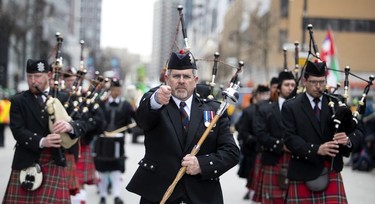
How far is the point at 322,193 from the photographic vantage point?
5301 mm

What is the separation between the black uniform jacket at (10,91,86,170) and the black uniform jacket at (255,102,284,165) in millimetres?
2468

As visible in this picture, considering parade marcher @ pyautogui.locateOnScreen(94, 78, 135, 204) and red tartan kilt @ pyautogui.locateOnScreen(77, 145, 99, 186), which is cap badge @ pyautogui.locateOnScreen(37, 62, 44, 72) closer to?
red tartan kilt @ pyautogui.locateOnScreen(77, 145, 99, 186)

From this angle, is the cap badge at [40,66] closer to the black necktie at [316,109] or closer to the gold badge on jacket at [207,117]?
the gold badge on jacket at [207,117]

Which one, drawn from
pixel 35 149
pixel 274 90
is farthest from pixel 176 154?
pixel 274 90

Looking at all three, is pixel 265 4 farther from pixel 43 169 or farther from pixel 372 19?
pixel 43 169

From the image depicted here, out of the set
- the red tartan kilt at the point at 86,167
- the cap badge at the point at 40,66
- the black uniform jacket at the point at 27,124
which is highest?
the cap badge at the point at 40,66

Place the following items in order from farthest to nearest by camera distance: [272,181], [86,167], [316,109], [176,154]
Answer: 1. [86,167]
2. [272,181]
3. [316,109]
4. [176,154]

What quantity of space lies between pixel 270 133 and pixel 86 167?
→ 9.42 feet

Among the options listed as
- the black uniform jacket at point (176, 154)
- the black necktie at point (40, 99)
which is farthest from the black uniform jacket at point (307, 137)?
the black necktie at point (40, 99)

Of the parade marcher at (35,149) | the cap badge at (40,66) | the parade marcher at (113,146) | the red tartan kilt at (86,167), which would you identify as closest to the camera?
the parade marcher at (35,149)

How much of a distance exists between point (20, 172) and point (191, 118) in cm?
226

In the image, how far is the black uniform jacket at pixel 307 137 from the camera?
17.2ft

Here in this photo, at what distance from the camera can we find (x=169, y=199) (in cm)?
401

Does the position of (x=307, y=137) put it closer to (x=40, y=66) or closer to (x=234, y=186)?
(x=40, y=66)
